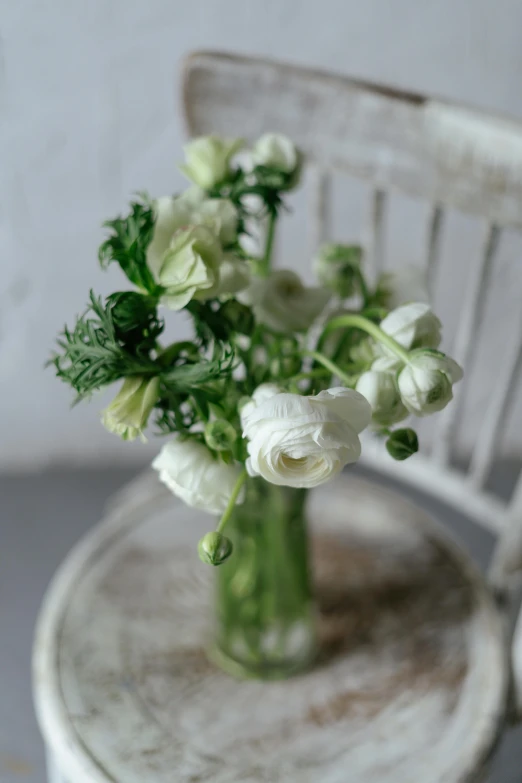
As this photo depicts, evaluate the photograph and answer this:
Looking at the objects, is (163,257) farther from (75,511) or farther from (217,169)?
(75,511)

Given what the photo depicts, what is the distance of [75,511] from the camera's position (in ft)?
4.10

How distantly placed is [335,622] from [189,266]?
0.41m

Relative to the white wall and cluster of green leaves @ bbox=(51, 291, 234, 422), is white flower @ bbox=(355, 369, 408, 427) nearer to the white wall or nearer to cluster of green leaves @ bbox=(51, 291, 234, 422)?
cluster of green leaves @ bbox=(51, 291, 234, 422)

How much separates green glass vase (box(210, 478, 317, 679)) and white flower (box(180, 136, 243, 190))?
199mm

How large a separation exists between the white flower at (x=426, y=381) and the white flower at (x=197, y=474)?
0.12 meters

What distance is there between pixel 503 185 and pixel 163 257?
30cm

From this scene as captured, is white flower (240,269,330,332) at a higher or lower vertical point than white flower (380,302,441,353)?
lower

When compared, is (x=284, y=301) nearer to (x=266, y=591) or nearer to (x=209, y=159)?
(x=209, y=159)

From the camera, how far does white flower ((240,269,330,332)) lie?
1.64 ft

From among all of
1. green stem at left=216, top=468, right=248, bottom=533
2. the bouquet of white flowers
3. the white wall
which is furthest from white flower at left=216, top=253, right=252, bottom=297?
the white wall

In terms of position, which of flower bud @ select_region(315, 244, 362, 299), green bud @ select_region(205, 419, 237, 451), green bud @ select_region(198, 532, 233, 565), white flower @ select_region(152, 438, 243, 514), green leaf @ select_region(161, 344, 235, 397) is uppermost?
flower bud @ select_region(315, 244, 362, 299)

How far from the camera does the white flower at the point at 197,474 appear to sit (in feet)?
1.48

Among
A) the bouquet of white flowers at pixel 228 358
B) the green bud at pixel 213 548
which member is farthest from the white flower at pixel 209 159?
the green bud at pixel 213 548

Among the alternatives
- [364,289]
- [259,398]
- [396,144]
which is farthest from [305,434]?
[396,144]
